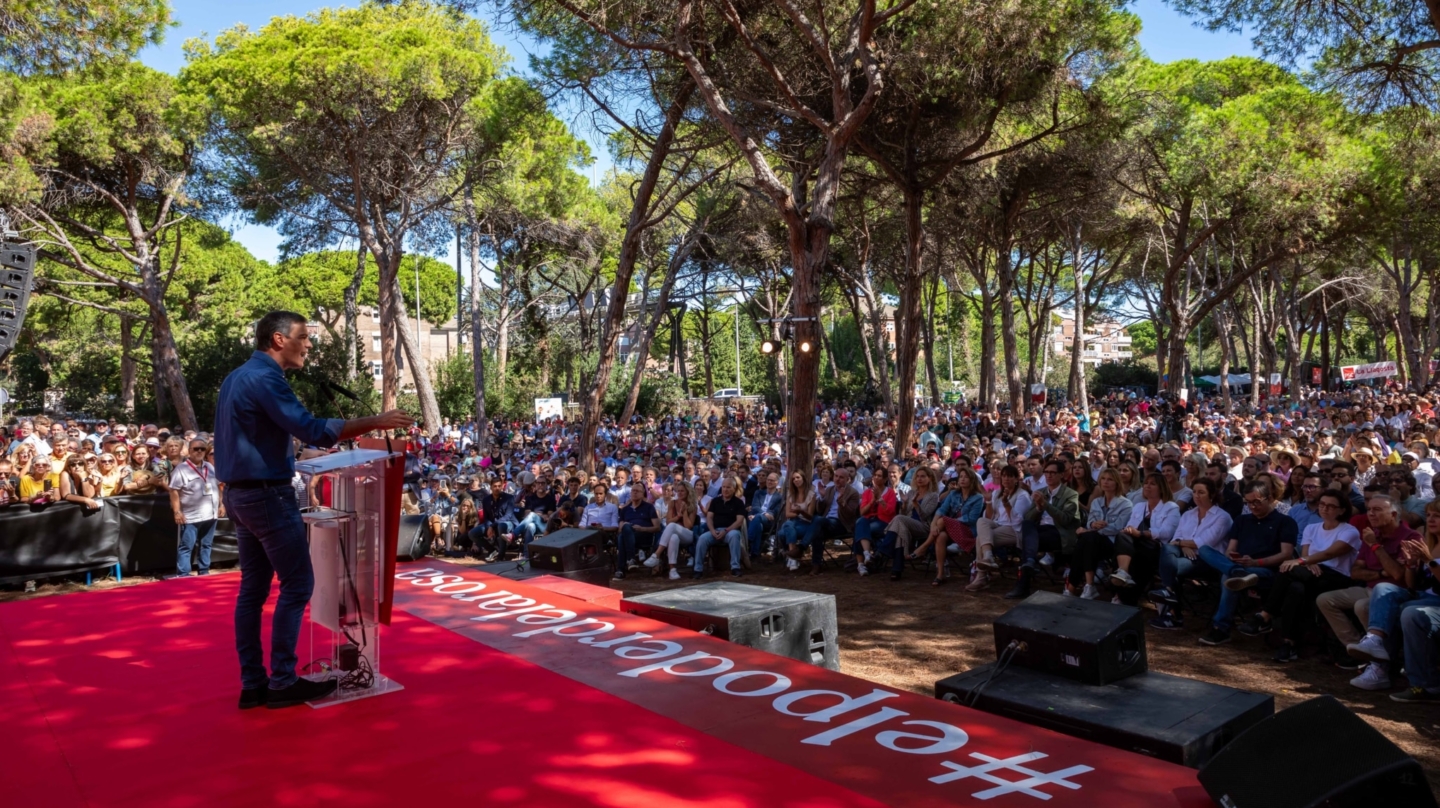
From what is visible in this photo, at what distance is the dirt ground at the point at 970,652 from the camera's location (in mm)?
4270

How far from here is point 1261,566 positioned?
561cm

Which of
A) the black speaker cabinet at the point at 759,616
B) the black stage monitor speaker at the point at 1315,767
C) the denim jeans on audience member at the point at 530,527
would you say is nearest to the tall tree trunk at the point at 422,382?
the denim jeans on audience member at the point at 530,527

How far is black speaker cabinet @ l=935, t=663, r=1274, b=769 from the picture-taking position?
2.96 m

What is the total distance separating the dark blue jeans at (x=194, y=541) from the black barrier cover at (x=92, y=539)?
20cm

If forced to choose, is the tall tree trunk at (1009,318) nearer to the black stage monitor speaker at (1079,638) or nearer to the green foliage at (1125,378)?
the black stage monitor speaker at (1079,638)

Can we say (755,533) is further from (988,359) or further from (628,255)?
(988,359)

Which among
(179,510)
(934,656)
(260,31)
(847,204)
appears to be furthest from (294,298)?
(934,656)

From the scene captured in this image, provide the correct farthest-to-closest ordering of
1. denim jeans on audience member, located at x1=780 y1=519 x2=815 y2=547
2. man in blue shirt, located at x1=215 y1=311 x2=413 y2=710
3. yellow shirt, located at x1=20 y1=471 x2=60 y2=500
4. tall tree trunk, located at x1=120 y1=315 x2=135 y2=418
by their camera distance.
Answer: tall tree trunk, located at x1=120 y1=315 x2=135 y2=418 < denim jeans on audience member, located at x1=780 y1=519 x2=815 y2=547 < yellow shirt, located at x1=20 y1=471 x2=60 y2=500 < man in blue shirt, located at x1=215 y1=311 x2=413 y2=710

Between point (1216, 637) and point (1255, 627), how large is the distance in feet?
0.84

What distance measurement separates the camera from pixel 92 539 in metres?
8.11

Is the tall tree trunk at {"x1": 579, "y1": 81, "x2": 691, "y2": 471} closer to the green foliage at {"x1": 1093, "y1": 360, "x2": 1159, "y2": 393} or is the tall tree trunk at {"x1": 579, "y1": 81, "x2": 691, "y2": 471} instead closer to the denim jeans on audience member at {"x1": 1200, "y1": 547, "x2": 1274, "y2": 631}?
the denim jeans on audience member at {"x1": 1200, "y1": 547, "x2": 1274, "y2": 631}

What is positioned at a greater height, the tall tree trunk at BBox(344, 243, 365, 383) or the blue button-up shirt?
the tall tree trunk at BBox(344, 243, 365, 383)

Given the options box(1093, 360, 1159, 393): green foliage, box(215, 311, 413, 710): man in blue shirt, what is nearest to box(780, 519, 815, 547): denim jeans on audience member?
box(215, 311, 413, 710): man in blue shirt

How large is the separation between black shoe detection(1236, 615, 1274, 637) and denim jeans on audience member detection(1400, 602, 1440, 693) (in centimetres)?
109
